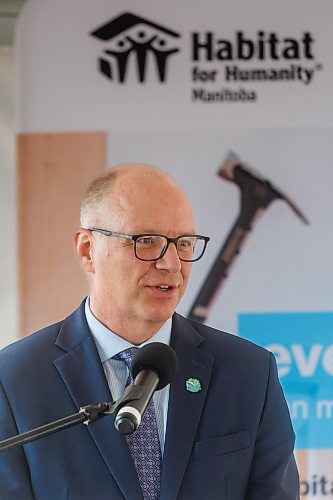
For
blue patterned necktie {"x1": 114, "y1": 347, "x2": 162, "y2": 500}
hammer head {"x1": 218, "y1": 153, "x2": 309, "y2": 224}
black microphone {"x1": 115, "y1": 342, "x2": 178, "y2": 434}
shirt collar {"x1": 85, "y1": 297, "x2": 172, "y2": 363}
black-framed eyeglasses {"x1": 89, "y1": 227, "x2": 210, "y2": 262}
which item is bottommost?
blue patterned necktie {"x1": 114, "y1": 347, "x2": 162, "y2": 500}

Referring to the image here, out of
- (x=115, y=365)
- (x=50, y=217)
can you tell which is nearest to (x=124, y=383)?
(x=115, y=365)

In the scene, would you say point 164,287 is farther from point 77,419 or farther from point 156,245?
point 77,419

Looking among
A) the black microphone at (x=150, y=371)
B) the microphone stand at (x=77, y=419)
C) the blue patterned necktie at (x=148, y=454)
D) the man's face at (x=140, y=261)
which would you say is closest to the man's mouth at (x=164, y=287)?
the man's face at (x=140, y=261)

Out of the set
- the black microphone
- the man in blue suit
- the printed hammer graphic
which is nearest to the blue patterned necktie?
the man in blue suit

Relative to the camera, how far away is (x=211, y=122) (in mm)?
2953

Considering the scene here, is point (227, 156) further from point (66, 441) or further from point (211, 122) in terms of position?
point (66, 441)

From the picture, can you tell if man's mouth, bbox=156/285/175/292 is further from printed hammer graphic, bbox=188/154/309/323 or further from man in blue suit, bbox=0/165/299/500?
printed hammer graphic, bbox=188/154/309/323

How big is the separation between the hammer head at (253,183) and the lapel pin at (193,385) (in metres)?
1.14

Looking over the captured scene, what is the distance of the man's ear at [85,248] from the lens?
6.63 ft

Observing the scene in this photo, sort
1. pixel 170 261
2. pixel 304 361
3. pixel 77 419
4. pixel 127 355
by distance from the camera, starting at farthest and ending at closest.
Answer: pixel 304 361 < pixel 127 355 < pixel 170 261 < pixel 77 419

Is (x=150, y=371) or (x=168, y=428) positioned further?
(x=168, y=428)

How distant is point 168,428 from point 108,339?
259 mm

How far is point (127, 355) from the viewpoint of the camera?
6.39 feet

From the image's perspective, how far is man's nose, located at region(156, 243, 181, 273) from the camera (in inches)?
72.5
